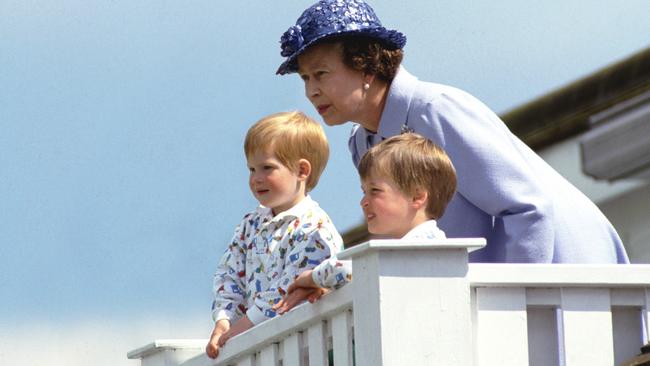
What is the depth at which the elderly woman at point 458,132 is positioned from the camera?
19.3 feet

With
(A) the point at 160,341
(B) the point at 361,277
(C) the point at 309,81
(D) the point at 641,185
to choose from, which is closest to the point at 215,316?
(A) the point at 160,341

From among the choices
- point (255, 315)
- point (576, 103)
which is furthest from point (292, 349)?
point (576, 103)

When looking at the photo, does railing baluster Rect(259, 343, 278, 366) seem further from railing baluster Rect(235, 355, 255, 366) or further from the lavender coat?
the lavender coat

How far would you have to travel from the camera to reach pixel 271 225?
21.0ft

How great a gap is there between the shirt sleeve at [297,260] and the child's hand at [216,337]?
0.17 m

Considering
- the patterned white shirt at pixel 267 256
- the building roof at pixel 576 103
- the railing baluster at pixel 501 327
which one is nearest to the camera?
the railing baluster at pixel 501 327

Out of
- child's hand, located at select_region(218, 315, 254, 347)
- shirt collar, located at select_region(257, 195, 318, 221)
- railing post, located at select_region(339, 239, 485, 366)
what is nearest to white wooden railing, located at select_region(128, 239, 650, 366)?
railing post, located at select_region(339, 239, 485, 366)

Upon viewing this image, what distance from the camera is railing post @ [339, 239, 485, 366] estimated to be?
5.03 metres

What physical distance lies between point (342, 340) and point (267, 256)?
3.44 feet

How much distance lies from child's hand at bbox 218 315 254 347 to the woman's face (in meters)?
0.74

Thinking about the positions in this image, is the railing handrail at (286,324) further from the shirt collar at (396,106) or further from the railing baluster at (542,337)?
the shirt collar at (396,106)

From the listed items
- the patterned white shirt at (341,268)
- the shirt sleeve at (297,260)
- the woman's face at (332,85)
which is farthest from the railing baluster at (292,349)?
the woman's face at (332,85)

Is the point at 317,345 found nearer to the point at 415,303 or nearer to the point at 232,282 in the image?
the point at 415,303

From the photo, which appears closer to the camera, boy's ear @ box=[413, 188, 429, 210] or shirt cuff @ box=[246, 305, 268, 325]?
boy's ear @ box=[413, 188, 429, 210]
